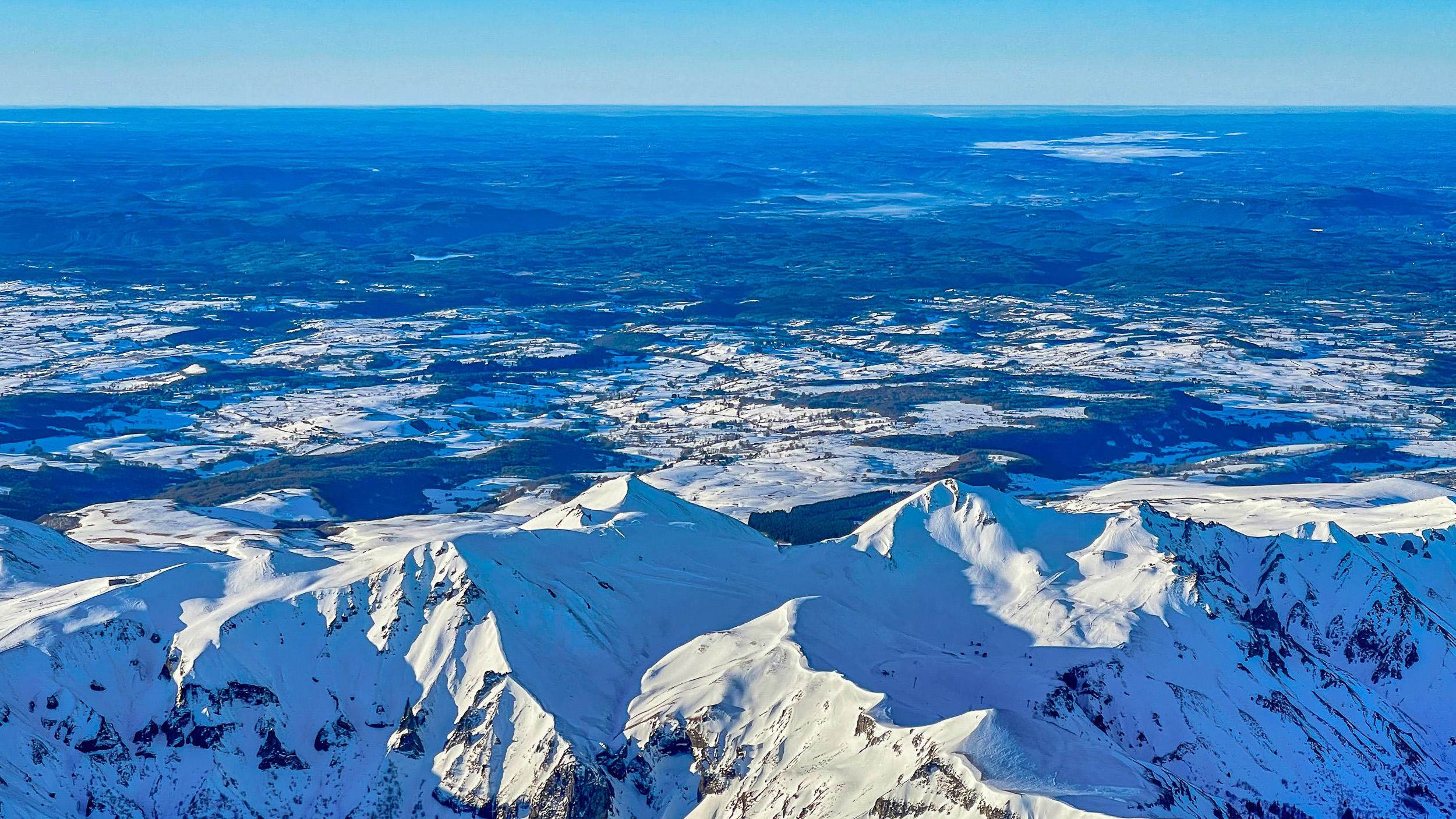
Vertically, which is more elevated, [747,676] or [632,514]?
[632,514]

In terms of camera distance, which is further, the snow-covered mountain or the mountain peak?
the mountain peak

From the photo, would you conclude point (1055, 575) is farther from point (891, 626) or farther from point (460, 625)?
point (460, 625)

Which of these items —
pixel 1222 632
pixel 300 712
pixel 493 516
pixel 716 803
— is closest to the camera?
pixel 716 803

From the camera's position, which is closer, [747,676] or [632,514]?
[747,676]

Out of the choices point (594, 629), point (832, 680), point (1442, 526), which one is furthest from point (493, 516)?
point (1442, 526)

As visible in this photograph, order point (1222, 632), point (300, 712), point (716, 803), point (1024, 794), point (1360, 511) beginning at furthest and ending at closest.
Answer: point (1360, 511), point (1222, 632), point (300, 712), point (716, 803), point (1024, 794)

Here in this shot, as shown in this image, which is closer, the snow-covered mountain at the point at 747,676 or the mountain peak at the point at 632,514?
the snow-covered mountain at the point at 747,676

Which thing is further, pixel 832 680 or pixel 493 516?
pixel 493 516

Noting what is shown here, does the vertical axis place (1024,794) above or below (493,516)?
above
